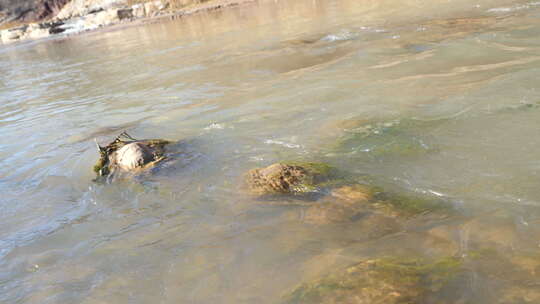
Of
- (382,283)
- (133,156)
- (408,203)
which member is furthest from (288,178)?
(133,156)

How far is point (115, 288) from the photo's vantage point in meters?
2.77

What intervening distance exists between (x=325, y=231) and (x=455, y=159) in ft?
5.19

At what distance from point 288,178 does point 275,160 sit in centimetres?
81

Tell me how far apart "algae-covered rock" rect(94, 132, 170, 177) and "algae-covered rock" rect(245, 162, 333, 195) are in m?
1.43

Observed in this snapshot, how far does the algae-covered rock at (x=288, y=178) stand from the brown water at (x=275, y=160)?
0.66 feet

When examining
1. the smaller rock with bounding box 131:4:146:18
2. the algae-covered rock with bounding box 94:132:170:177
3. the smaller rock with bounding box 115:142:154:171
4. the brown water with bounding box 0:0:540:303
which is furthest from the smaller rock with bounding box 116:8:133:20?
the smaller rock with bounding box 115:142:154:171

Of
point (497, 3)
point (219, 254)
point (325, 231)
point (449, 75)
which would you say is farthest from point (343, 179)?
point (497, 3)

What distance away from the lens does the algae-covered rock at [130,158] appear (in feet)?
15.6

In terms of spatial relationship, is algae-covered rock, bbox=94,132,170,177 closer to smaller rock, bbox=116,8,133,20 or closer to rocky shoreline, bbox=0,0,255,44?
rocky shoreline, bbox=0,0,255,44

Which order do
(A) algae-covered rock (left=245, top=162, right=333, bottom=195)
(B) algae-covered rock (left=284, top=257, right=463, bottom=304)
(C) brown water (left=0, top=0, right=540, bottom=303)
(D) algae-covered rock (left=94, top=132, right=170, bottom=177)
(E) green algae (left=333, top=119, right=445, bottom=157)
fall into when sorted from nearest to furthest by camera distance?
(B) algae-covered rock (left=284, top=257, right=463, bottom=304) → (C) brown water (left=0, top=0, right=540, bottom=303) → (A) algae-covered rock (left=245, top=162, right=333, bottom=195) → (E) green algae (left=333, top=119, right=445, bottom=157) → (D) algae-covered rock (left=94, top=132, right=170, bottom=177)

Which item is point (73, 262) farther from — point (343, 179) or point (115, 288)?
point (343, 179)

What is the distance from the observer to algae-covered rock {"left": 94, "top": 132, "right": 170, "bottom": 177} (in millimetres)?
4770

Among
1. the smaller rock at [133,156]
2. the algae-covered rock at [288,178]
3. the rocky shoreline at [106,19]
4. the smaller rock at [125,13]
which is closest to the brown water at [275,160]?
the algae-covered rock at [288,178]

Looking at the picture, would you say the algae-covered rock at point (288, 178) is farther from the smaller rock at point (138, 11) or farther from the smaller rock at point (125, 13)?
the smaller rock at point (125, 13)
